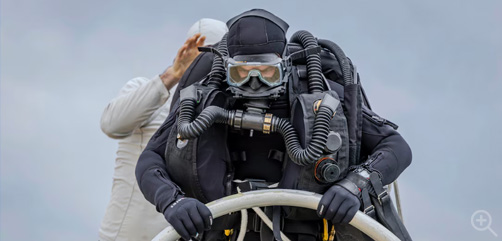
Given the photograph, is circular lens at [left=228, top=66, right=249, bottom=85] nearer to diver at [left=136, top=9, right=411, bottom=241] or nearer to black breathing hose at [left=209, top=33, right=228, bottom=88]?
diver at [left=136, top=9, right=411, bottom=241]

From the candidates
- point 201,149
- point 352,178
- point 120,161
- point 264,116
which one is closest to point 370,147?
point 352,178

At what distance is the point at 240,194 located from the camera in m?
2.16

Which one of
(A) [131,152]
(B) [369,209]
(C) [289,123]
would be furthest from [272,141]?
(A) [131,152]

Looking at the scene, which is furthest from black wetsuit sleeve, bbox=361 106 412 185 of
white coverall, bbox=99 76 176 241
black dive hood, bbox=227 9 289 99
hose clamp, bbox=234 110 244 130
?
white coverall, bbox=99 76 176 241

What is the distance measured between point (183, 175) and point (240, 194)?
0.25 meters

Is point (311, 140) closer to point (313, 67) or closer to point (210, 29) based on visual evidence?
point (313, 67)

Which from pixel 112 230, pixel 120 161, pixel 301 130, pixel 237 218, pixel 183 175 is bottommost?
pixel 112 230

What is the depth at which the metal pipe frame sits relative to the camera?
6.97ft

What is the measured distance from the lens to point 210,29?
3.54m

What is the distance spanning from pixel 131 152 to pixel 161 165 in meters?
1.04

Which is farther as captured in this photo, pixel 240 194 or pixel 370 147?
pixel 370 147

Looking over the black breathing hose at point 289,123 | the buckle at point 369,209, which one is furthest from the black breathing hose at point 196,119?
the buckle at point 369,209

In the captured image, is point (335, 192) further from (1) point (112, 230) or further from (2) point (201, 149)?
(1) point (112, 230)

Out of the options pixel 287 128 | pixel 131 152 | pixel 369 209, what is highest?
pixel 287 128
